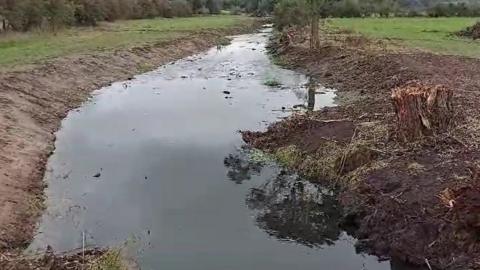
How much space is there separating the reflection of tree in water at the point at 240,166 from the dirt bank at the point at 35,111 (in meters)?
5.60

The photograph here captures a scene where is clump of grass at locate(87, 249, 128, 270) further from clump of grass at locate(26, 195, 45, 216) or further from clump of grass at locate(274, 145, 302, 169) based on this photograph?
clump of grass at locate(274, 145, 302, 169)

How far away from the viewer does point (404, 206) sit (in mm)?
13523

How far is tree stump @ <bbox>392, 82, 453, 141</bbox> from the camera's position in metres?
16.2

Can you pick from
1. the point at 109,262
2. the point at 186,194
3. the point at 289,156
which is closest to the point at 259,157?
the point at 289,156

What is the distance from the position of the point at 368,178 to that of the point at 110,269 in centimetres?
731

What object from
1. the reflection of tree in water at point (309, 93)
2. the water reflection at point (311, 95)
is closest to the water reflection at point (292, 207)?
the water reflection at point (311, 95)

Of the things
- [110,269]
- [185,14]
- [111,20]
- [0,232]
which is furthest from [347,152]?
[185,14]

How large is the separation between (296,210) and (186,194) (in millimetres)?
3115

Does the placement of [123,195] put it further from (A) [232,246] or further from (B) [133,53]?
(B) [133,53]

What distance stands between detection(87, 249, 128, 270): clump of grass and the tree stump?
863 centimetres

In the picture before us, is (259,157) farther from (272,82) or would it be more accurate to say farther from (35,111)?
Answer: (272,82)

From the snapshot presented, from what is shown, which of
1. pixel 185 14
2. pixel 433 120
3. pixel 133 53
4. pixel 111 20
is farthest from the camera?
pixel 185 14

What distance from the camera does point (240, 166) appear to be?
19.1 metres

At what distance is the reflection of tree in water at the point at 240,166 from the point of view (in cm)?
1819
